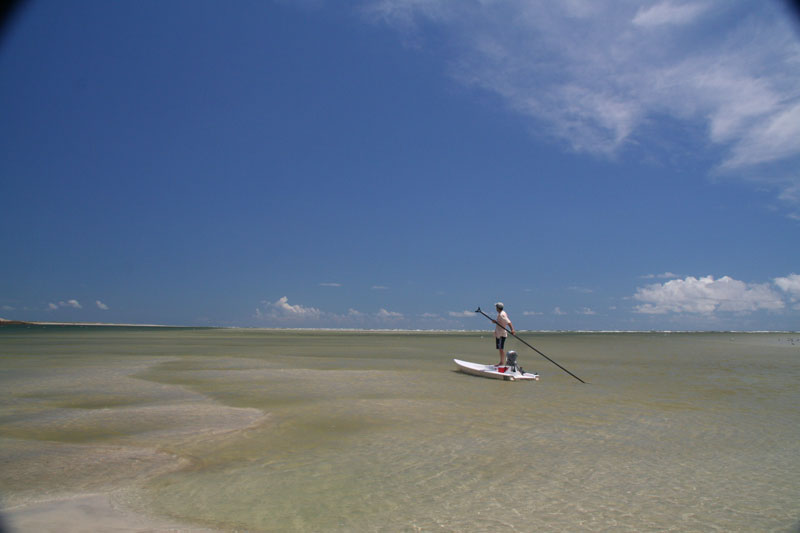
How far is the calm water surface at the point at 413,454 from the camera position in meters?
5.73

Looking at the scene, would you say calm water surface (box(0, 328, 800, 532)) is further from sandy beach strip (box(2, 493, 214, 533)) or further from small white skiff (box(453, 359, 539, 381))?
small white skiff (box(453, 359, 539, 381))

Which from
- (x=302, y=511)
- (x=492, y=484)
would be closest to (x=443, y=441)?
(x=492, y=484)

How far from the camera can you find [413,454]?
8.18 m

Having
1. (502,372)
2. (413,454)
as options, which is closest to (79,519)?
(413,454)

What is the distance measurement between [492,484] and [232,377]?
14.0 m

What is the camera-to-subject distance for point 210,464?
7.53 m

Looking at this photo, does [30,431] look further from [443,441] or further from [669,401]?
[669,401]

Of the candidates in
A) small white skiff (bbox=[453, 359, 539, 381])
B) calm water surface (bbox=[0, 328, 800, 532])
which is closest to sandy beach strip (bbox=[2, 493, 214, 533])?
calm water surface (bbox=[0, 328, 800, 532])

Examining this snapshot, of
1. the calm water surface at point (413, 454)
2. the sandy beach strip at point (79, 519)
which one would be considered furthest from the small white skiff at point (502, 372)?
the sandy beach strip at point (79, 519)

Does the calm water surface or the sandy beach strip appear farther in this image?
the calm water surface

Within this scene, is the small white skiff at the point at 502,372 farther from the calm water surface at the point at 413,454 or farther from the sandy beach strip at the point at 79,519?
the sandy beach strip at the point at 79,519

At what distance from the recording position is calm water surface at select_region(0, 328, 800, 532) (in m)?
5.73

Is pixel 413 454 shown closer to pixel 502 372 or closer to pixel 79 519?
pixel 79 519

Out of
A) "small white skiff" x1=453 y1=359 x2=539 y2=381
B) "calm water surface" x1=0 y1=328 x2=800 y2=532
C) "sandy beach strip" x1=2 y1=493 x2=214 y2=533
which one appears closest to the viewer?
"sandy beach strip" x1=2 y1=493 x2=214 y2=533
